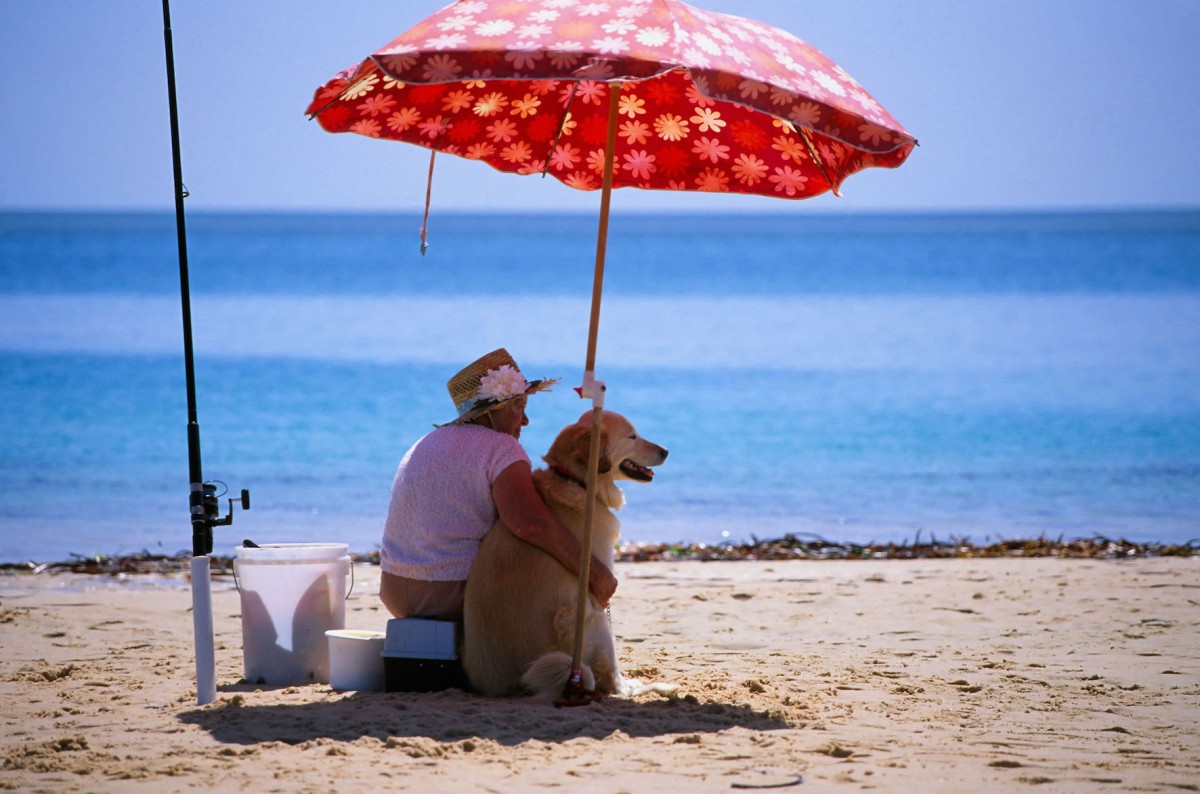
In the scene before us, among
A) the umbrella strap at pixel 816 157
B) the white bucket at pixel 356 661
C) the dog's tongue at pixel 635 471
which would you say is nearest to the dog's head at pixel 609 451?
the dog's tongue at pixel 635 471

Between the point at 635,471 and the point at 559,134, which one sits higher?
the point at 559,134

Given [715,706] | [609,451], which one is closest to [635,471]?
[609,451]

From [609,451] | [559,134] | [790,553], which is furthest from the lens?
[790,553]

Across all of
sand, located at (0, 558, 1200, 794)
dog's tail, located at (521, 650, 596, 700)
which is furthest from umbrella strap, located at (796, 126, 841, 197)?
dog's tail, located at (521, 650, 596, 700)

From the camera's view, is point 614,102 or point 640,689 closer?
point 614,102

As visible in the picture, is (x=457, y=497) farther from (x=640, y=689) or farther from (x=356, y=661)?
(x=640, y=689)

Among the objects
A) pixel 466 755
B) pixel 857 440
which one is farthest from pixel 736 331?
pixel 466 755

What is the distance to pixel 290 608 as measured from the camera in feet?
16.9

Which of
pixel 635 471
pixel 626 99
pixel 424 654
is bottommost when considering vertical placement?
pixel 424 654

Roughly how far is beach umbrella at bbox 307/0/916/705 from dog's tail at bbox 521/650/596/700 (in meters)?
0.05

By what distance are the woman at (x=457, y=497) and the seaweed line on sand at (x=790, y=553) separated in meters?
3.59

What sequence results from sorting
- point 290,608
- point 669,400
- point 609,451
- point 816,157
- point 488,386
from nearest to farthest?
1. point 609,451
2. point 488,386
3. point 290,608
4. point 816,157
5. point 669,400

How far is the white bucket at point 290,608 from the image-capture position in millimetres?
5098

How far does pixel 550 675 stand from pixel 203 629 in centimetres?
128
